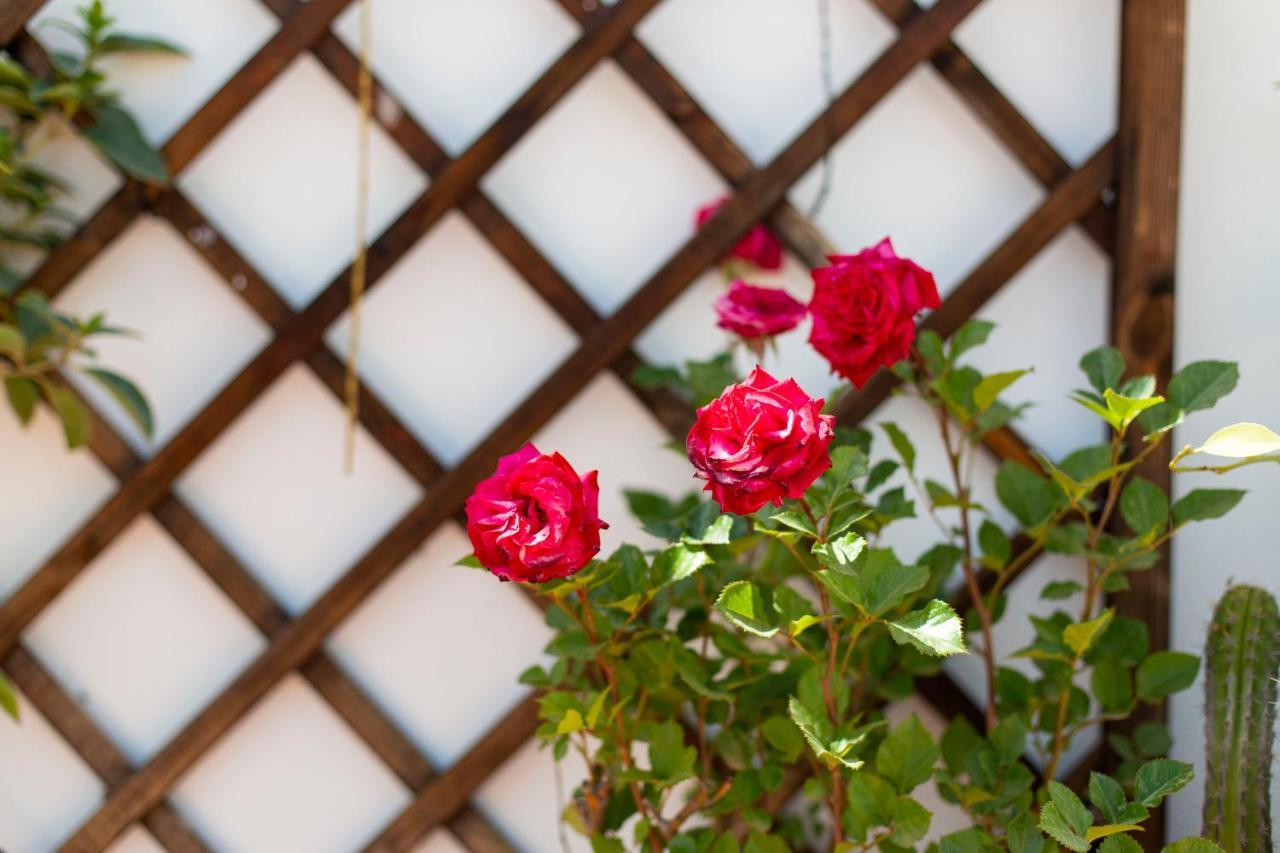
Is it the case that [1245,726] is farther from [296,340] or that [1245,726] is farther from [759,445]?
[296,340]

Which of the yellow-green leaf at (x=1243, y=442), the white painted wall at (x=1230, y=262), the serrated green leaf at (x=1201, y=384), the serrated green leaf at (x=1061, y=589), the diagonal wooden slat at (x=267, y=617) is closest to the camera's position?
the yellow-green leaf at (x=1243, y=442)

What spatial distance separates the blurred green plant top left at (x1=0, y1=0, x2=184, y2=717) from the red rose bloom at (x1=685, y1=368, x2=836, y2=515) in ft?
2.51

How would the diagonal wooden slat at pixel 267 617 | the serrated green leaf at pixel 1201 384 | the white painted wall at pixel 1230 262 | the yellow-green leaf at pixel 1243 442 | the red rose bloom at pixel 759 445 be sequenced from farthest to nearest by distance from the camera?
the diagonal wooden slat at pixel 267 617 < the white painted wall at pixel 1230 262 < the serrated green leaf at pixel 1201 384 < the yellow-green leaf at pixel 1243 442 < the red rose bloom at pixel 759 445

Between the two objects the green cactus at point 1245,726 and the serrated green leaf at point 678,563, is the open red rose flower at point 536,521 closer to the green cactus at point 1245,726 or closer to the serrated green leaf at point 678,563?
the serrated green leaf at point 678,563

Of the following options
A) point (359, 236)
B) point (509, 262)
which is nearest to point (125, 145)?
point (359, 236)

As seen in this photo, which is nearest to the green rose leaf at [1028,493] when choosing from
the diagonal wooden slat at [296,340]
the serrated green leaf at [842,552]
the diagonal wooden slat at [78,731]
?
the serrated green leaf at [842,552]

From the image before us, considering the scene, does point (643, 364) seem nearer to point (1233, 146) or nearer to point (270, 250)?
point (270, 250)

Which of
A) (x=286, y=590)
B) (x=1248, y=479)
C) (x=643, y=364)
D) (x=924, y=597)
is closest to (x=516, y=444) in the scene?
(x=643, y=364)

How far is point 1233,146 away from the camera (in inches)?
49.7

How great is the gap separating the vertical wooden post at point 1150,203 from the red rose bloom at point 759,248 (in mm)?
366

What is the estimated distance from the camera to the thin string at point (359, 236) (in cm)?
133

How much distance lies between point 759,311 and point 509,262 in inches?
14.4

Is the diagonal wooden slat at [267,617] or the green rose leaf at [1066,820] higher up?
the diagonal wooden slat at [267,617]

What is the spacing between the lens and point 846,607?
91 centimetres
